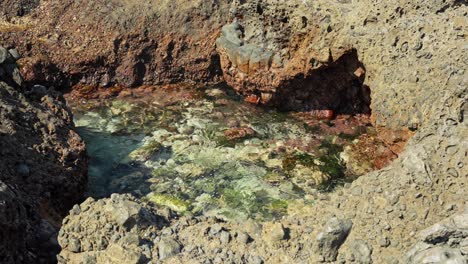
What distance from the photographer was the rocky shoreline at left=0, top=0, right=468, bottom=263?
446 cm

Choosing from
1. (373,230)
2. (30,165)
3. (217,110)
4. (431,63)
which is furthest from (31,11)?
(373,230)

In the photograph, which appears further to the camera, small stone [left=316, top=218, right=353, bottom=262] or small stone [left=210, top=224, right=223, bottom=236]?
small stone [left=210, top=224, right=223, bottom=236]

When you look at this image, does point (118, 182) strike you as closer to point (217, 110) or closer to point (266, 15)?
point (217, 110)

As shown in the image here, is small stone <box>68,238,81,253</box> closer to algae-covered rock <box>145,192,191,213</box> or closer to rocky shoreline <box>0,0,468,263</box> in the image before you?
rocky shoreline <box>0,0,468,263</box>

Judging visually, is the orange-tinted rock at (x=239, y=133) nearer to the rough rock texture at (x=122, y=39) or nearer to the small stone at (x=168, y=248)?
the rough rock texture at (x=122, y=39)

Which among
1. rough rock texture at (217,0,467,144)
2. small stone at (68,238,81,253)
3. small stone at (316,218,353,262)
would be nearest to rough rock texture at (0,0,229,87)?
rough rock texture at (217,0,467,144)

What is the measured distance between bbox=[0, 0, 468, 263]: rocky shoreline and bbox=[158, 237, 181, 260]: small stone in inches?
0.5

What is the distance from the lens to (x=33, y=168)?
5.80m

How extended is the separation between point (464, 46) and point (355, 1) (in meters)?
2.06

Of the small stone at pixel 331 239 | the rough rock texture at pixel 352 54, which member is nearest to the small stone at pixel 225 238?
the small stone at pixel 331 239

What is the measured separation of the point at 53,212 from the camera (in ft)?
18.7

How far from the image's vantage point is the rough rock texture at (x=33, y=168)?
4.41 metres

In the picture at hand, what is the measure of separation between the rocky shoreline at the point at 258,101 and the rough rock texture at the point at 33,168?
0.05ft

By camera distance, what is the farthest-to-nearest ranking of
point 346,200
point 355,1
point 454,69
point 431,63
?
1. point 355,1
2. point 431,63
3. point 454,69
4. point 346,200
